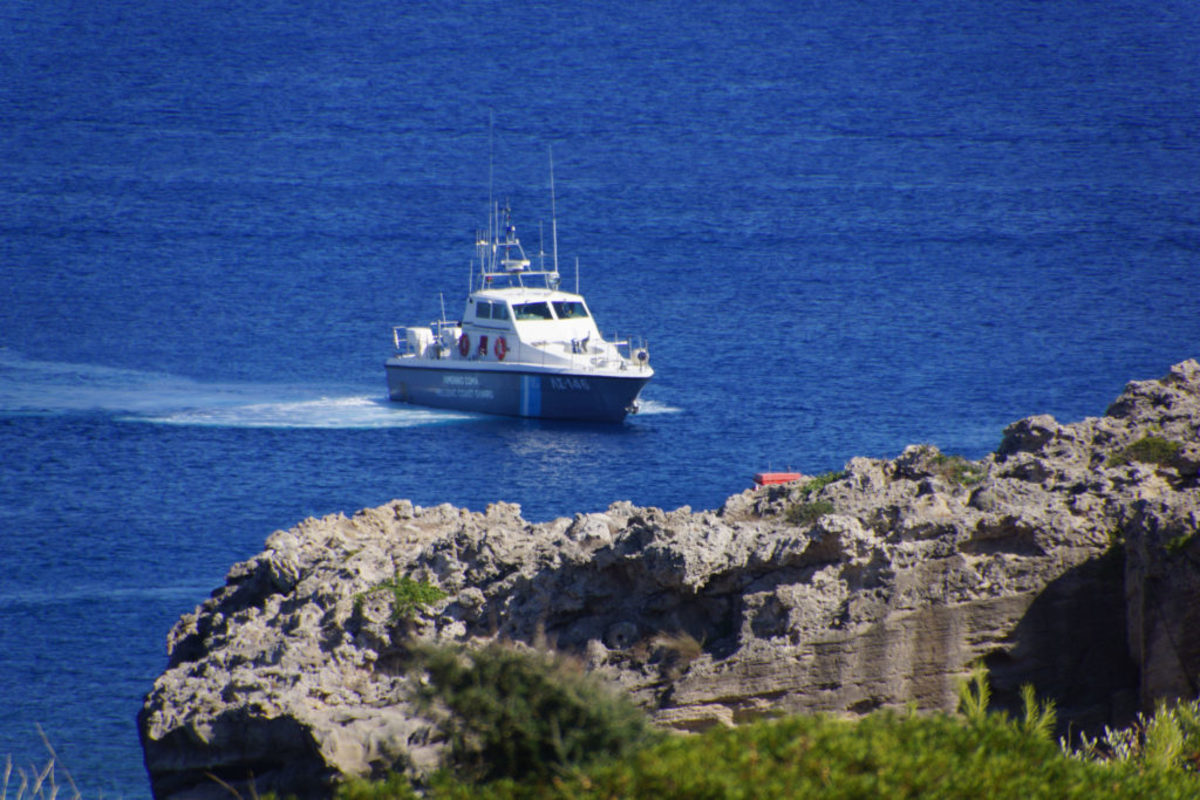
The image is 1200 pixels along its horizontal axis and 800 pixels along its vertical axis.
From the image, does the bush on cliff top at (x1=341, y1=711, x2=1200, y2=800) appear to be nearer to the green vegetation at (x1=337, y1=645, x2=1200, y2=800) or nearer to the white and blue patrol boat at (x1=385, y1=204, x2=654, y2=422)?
the green vegetation at (x1=337, y1=645, x2=1200, y2=800)

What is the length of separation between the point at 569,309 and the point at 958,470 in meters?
40.7

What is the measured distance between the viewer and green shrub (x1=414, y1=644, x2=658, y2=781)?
8633 mm

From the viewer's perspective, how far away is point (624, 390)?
53.2 meters

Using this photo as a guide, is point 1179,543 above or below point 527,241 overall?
below

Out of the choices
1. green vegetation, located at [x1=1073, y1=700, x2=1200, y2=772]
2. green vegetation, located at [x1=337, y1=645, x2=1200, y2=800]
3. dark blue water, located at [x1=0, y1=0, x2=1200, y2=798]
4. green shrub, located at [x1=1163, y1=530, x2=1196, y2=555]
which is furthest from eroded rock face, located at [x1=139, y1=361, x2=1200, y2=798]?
dark blue water, located at [x1=0, y1=0, x2=1200, y2=798]

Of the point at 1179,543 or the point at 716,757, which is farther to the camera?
the point at 1179,543

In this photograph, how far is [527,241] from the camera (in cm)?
9594

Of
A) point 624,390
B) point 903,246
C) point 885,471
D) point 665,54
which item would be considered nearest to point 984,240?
point 903,246

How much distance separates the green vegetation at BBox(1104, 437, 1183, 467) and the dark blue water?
17.0 meters

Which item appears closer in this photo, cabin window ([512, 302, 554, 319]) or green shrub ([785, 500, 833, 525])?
green shrub ([785, 500, 833, 525])

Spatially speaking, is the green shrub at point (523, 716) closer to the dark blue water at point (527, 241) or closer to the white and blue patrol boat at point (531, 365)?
the dark blue water at point (527, 241)

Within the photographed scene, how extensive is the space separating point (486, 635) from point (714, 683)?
259cm

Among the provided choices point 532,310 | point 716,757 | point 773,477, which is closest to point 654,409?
point 532,310

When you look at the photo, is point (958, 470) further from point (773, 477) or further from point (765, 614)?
point (773, 477)
